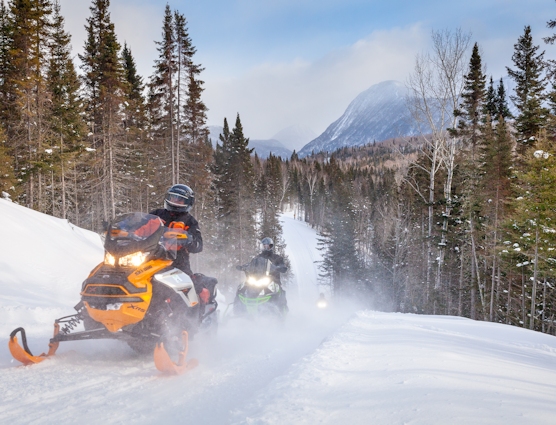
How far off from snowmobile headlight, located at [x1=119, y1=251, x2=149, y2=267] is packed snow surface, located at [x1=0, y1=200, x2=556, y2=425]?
1.05 metres

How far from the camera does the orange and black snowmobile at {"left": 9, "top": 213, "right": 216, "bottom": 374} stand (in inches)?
136

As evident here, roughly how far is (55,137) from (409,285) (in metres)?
28.9

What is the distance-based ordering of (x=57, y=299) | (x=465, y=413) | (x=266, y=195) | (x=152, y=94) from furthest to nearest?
(x=266, y=195)
(x=152, y=94)
(x=57, y=299)
(x=465, y=413)

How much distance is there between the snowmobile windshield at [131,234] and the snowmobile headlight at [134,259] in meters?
0.05

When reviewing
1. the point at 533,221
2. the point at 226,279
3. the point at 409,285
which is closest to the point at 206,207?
the point at 226,279

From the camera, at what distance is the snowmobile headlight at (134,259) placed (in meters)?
3.64

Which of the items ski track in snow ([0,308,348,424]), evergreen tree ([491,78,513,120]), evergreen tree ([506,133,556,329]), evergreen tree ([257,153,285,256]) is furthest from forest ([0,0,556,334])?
ski track in snow ([0,308,348,424])

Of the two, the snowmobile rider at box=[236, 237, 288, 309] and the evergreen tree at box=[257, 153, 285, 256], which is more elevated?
the evergreen tree at box=[257, 153, 285, 256]

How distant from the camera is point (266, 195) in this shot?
5484 centimetres

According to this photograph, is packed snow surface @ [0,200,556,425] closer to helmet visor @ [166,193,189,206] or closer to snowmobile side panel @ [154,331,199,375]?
snowmobile side panel @ [154,331,199,375]

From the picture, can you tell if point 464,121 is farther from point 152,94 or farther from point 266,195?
point 266,195

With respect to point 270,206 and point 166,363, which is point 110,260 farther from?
point 270,206

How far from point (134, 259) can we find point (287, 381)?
1.95 m

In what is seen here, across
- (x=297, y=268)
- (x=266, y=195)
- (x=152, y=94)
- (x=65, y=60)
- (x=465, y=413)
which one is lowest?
(x=297, y=268)
